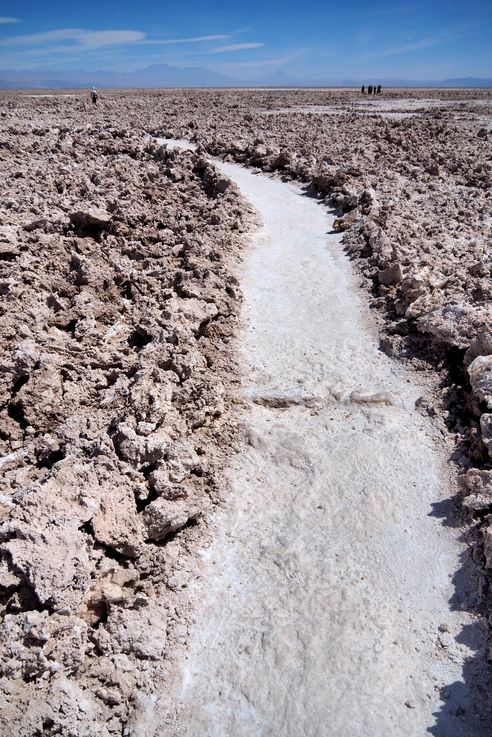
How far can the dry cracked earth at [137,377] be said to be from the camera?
4.14m

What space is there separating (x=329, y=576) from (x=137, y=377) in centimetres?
320

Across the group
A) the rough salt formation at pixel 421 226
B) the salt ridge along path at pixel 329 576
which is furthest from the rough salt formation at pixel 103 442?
the rough salt formation at pixel 421 226

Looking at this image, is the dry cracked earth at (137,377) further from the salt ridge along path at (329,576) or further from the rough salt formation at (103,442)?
the salt ridge along path at (329,576)

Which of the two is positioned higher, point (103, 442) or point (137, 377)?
point (137, 377)

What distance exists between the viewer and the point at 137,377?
6.53m

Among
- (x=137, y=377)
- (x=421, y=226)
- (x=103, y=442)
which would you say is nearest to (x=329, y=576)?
(x=103, y=442)

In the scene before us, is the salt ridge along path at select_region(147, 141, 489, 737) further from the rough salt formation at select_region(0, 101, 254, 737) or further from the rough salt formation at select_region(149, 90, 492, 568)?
the rough salt formation at select_region(149, 90, 492, 568)

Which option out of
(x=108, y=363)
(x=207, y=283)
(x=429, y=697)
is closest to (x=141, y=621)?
(x=429, y=697)

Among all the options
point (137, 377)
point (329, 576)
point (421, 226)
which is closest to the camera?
point (329, 576)

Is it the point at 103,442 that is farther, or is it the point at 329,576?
the point at 103,442

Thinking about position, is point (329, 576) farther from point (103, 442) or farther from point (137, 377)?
point (137, 377)

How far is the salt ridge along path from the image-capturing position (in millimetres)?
3869

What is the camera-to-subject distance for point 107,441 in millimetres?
5398

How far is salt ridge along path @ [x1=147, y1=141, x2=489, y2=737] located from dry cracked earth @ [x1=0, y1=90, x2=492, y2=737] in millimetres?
280
